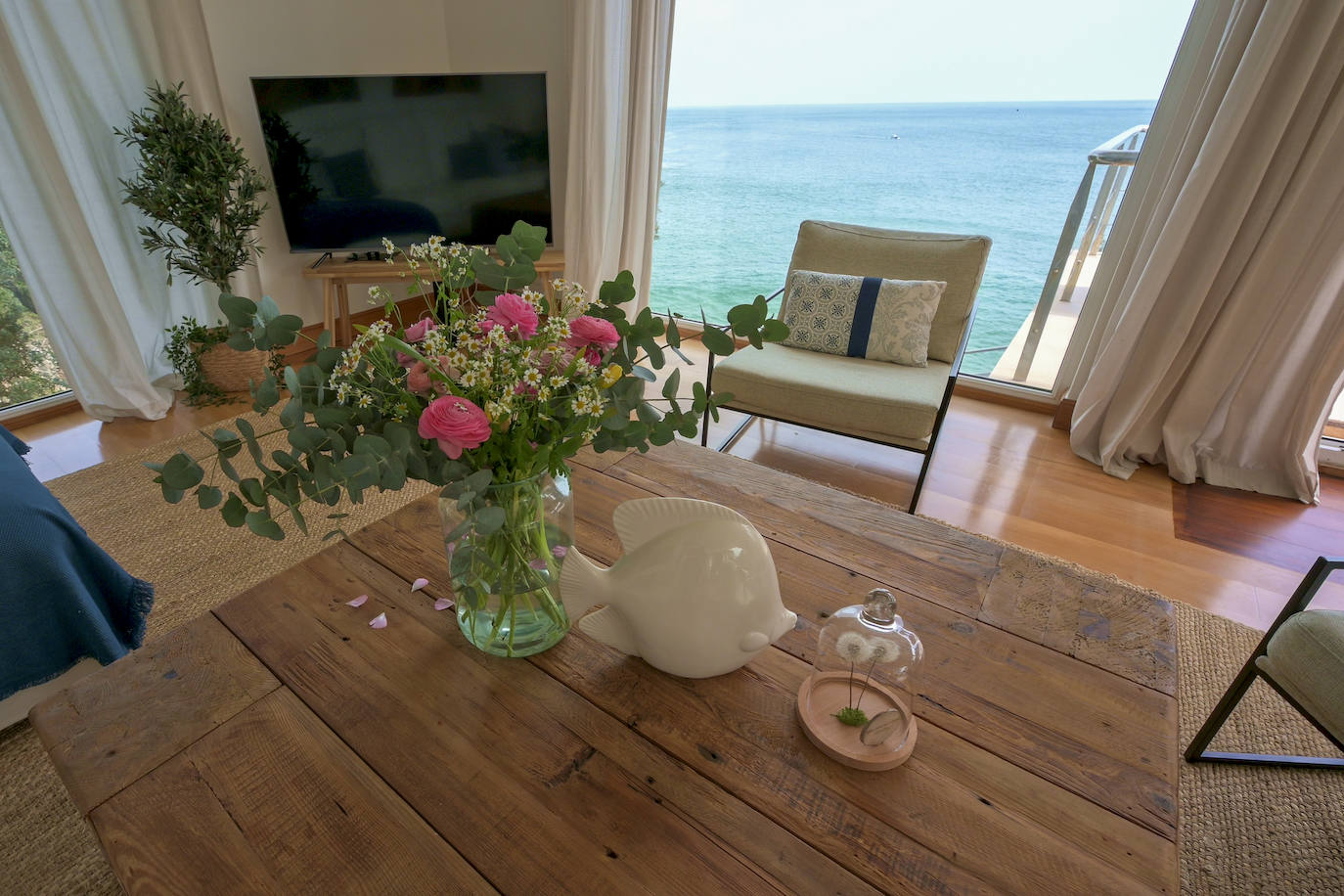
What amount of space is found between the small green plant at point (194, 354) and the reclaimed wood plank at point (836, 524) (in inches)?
93.5

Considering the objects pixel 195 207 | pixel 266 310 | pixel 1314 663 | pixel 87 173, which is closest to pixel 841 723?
pixel 266 310

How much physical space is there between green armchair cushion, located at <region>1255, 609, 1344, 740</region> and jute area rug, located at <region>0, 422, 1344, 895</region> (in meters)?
0.30

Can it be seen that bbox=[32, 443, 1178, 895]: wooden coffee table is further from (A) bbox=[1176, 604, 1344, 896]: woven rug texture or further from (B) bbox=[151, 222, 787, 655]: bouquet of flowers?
(A) bbox=[1176, 604, 1344, 896]: woven rug texture

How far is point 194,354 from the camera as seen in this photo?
272 centimetres

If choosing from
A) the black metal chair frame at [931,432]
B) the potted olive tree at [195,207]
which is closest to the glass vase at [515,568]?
the black metal chair frame at [931,432]

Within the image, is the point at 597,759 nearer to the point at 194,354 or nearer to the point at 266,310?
the point at 266,310

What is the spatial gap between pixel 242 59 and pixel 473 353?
3.21 m

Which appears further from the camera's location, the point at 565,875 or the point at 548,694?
the point at 548,694

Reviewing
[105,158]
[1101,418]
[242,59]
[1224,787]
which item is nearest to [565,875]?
[1224,787]

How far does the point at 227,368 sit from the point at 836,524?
2844mm

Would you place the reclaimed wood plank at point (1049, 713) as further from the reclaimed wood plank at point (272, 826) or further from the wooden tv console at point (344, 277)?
the wooden tv console at point (344, 277)

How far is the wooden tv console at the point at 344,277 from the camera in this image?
9.68 feet

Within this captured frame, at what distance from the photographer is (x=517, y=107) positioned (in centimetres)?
306

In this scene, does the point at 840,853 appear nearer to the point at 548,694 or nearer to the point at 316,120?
the point at 548,694
